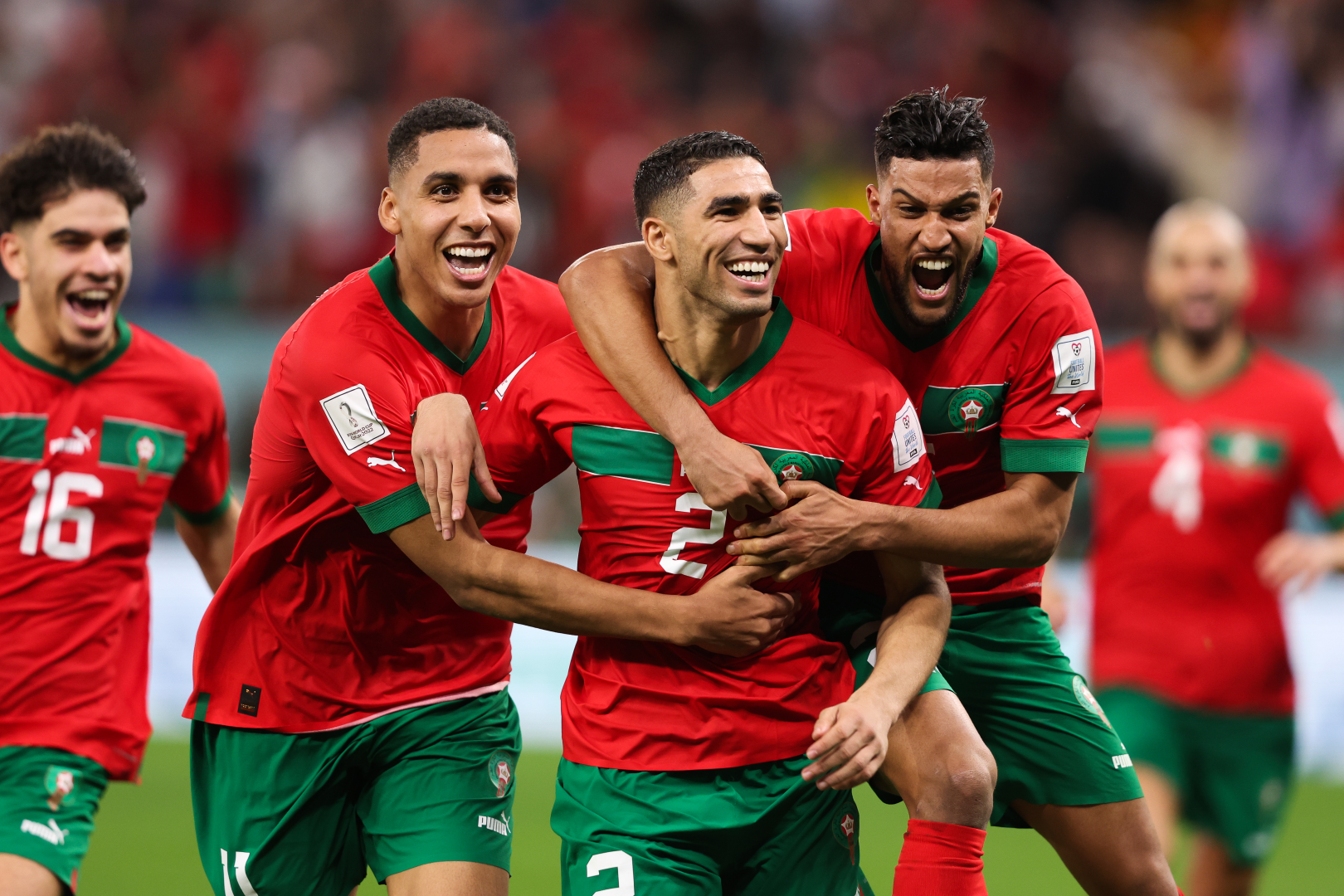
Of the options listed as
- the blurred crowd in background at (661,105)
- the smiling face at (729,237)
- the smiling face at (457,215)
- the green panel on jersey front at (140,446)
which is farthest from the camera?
the blurred crowd in background at (661,105)

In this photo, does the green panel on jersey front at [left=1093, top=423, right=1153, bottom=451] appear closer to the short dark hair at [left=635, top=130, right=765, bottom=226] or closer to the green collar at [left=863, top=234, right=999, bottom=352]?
the green collar at [left=863, top=234, right=999, bottom=352]

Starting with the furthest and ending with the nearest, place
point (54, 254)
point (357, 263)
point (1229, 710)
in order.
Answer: point (357, 263) → point (1229, 710) → point (54, 254)

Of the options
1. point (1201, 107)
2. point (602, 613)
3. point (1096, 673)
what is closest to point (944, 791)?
point (602, 613)

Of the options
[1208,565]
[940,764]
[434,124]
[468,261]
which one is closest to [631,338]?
[468,261]

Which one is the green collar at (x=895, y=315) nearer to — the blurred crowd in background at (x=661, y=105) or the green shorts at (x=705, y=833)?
the green shorts at (x=705, y=833)

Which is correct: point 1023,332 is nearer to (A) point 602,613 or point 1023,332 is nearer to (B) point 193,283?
(A) point 602,613

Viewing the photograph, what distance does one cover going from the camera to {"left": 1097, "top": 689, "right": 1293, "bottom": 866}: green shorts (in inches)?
237

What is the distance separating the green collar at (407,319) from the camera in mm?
4195

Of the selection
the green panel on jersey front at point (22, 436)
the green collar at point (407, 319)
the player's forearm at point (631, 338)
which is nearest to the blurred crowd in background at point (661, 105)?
the green panel on jersey front at point (22, 436)

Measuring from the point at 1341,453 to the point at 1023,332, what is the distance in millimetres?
2660

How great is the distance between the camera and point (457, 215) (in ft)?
13.5

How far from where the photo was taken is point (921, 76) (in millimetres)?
12195

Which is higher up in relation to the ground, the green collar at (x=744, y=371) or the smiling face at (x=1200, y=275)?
the smiling face at (x=1200, y=275)

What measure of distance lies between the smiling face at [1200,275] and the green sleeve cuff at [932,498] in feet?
9.26
